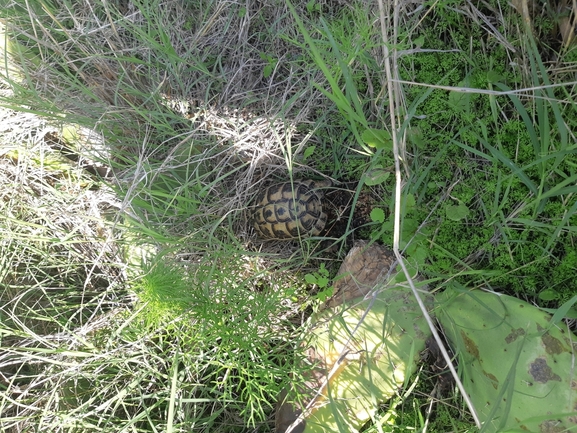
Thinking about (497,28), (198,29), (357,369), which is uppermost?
(497,28)

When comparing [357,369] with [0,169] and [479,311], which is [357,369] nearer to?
[479,311]

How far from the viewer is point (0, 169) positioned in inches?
66.7

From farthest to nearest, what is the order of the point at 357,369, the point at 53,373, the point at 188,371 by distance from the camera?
the point at 53,373
the point at 188,371
the point at 357,369

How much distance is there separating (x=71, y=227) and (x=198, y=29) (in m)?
0.89

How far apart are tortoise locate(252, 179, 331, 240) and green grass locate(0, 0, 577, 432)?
7 centimetres

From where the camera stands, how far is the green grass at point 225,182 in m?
1.24

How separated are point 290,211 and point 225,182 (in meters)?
0.30

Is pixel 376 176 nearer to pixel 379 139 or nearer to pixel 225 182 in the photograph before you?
pixel 379 139

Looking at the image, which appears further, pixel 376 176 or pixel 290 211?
pixel 290 211

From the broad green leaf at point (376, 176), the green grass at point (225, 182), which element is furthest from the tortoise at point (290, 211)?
the broad green leaf at point (376, 176)

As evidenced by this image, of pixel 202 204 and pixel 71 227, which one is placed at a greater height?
pixel 202 204

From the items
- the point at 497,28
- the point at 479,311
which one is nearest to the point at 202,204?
the point at 479,311

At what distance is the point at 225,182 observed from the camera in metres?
1.61

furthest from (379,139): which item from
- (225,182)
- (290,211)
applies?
(225,182)
